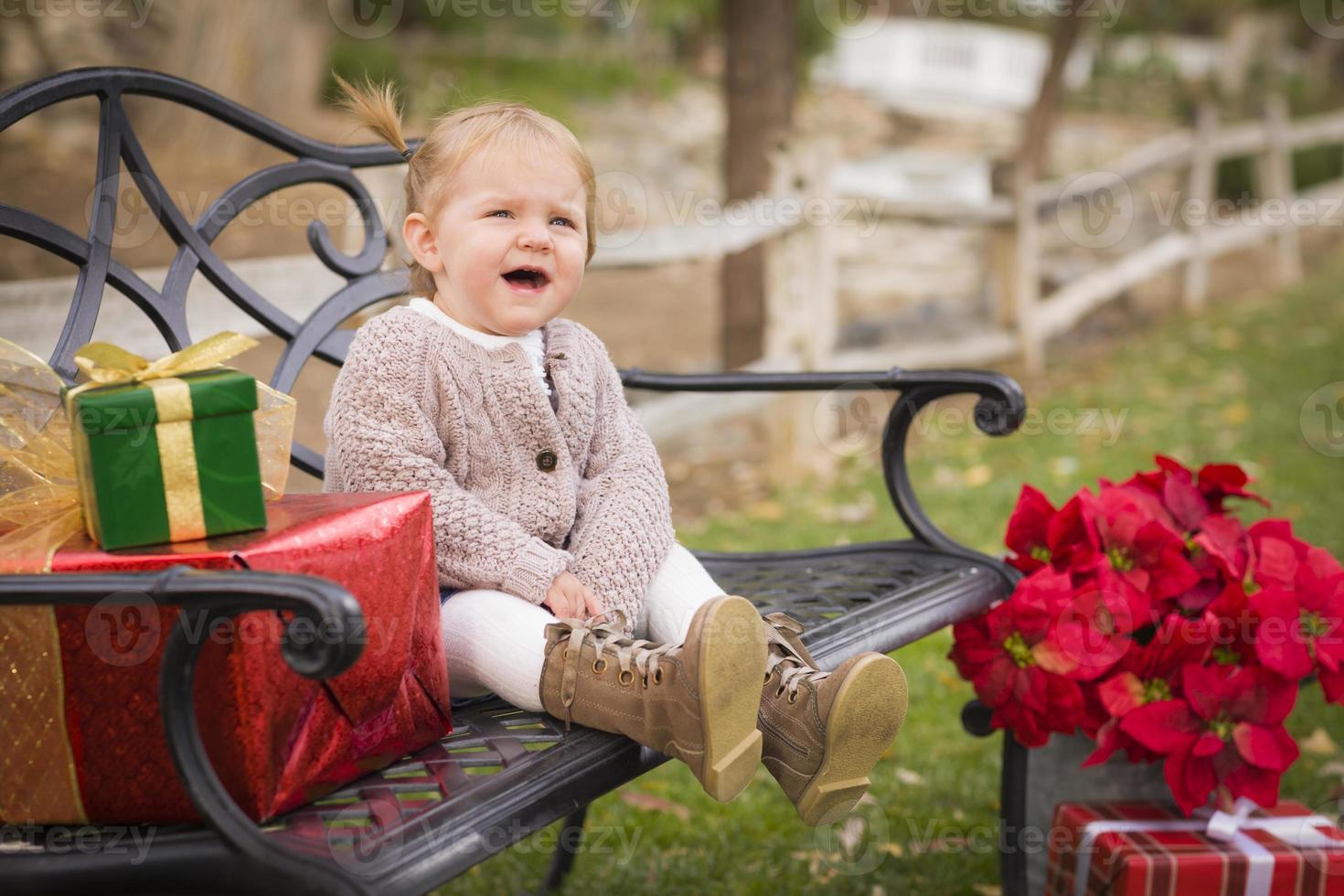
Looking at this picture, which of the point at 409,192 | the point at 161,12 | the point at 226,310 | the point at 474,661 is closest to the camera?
the point at 474,661

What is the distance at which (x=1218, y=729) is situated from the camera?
1.95 m

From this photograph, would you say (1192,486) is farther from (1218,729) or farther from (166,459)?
(166,459)

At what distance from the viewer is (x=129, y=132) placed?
2084 millimetres

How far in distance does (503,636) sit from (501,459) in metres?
0.30

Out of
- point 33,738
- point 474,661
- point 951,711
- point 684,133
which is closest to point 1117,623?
point 474,661

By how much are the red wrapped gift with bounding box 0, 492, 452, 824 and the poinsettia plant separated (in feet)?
3.77

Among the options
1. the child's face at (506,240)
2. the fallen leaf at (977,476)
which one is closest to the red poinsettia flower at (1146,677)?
the child's face at (506,240)

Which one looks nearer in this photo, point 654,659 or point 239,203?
point 654,659

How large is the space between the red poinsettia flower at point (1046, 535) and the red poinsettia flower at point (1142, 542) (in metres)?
0.03

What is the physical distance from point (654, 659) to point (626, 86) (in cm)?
1260

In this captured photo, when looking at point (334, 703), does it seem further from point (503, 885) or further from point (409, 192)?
point (503, 885)

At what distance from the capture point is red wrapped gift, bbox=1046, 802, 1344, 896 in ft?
6.26

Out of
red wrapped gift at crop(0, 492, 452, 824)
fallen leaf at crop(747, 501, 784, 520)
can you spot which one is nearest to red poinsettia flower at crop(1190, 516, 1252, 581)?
red wrapped gift at crop(0, 492, 452, 824)

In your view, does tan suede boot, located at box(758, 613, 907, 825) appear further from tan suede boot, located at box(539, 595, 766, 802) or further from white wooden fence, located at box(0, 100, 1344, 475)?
white wooden fence, located at box(0, 100, 1344, 475)
